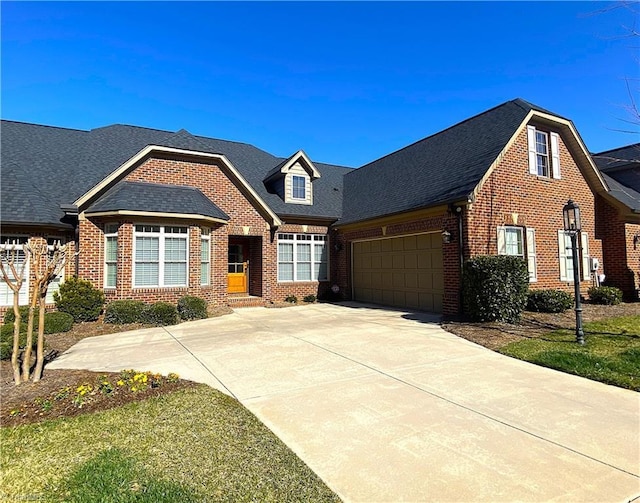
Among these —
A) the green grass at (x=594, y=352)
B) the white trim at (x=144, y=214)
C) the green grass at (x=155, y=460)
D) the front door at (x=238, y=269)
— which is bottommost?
the green grass at (x=155, y=460)

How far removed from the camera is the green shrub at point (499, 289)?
32.0ft

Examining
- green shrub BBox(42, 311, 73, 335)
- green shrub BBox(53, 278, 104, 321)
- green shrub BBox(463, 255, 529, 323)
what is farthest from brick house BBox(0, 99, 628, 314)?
green shrub BBox(42, 311, 73, 335)

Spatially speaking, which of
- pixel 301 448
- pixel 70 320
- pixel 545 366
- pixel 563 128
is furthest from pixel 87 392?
pixel 563 128

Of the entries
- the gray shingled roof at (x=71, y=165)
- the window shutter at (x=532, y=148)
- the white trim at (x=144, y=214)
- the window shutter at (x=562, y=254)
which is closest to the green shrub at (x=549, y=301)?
the window shutter at (x=562, y=254)

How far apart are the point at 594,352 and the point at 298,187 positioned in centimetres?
1354

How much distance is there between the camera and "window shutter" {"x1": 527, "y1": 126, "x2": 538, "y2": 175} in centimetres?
1303

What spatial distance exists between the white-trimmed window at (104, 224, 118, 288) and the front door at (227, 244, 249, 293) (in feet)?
16.6

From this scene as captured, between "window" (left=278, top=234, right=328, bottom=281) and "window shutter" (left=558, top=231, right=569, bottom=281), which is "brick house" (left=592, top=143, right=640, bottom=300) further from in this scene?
"window" (left=278, top=234, right=328, bottom=281)

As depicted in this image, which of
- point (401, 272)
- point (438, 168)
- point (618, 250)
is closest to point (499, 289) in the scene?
point (401, 272)

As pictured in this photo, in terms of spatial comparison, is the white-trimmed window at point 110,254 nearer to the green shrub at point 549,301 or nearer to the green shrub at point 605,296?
the green shrub at point 549,301

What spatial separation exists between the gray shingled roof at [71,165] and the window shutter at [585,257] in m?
10.1

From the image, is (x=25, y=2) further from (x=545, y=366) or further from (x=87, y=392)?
(x=545, y=366)

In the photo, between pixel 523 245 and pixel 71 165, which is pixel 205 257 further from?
pixel 523 245

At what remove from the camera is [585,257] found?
14.1 meters
